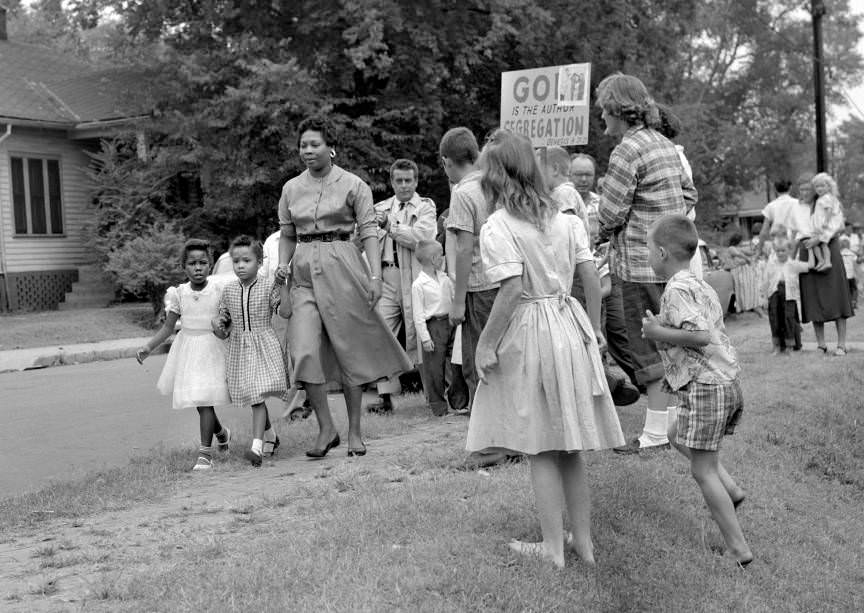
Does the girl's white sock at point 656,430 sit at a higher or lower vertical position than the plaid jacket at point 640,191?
lower

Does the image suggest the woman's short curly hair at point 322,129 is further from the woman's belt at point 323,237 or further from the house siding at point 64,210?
the house siding at point 64,210

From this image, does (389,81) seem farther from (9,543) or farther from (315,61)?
(9,543)

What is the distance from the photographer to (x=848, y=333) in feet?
51.9

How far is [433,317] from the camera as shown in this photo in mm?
9172

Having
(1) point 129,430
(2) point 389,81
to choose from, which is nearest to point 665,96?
(2) point 389,81

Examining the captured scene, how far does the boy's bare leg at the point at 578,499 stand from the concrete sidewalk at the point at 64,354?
43.4ft

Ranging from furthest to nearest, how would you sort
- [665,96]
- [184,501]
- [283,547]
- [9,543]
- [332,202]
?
[665,96]
[332,202]
[184,501]
[9,543]
[283,547]

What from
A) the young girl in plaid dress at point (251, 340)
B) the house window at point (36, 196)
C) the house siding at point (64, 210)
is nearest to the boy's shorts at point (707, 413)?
the young girl in plaid dress at point (251, 340)

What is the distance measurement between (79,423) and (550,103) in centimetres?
619

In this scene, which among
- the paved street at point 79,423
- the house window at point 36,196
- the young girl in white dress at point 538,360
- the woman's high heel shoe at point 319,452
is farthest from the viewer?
the house window at point 36,196

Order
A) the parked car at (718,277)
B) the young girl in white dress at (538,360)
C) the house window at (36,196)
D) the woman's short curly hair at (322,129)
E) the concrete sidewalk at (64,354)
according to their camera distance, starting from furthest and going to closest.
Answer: the house window at (36,196) → the parked car at (718,277) → the concrete sidewalk at (64,354) → the woman's short curly hair at (322,129) → the young girl in white dress at (538,360)

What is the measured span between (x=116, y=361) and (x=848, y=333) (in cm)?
1099

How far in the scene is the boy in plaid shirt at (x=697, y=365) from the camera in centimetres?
513

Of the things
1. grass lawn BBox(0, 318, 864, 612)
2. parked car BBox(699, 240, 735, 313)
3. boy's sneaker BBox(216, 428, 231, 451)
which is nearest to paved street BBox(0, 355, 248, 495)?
boy's sneaker BBox(216, 428, 231, 451)
